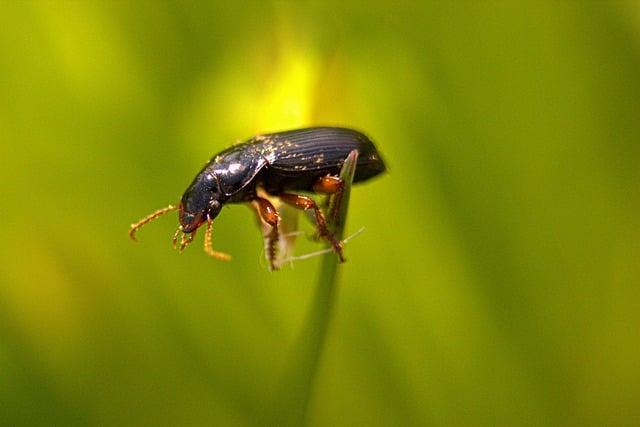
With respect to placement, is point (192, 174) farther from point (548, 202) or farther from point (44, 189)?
point (548, 202)

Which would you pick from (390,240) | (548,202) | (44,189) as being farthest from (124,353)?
(548,202)

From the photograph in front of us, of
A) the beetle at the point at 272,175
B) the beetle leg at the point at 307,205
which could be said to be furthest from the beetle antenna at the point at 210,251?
the beetle leg at the point at 307,205

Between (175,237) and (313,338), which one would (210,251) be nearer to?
(175,237)

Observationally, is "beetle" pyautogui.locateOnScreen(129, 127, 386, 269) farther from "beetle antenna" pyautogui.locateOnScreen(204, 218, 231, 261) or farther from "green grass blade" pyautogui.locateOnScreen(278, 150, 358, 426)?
"green grass blade" pyautogui.locateOnScreen(278, 150, 358, 426)

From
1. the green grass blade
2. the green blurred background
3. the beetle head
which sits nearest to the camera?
the green grass blade

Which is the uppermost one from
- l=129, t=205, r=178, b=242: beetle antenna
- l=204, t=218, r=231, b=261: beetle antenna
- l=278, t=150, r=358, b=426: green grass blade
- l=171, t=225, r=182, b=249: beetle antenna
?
l=129, t=205, r=178, b=242: beetle antenna

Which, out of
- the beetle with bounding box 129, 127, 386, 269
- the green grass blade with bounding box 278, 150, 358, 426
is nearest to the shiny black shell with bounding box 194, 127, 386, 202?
the beetle with bounding box 129, 127, 386, 269

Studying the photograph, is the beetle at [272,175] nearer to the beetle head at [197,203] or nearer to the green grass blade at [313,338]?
the beetle head at [197,203]
